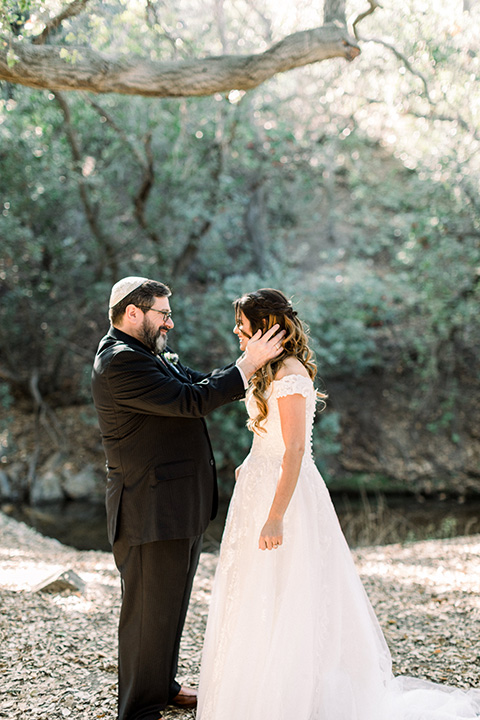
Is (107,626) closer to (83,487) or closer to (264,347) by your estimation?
(264,347)

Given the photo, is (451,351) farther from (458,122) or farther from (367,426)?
(458,122)

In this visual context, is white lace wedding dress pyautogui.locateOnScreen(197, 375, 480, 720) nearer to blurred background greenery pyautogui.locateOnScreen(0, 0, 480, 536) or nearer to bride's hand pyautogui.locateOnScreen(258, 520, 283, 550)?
bride's hand pyautogui.locateOnScreen(258, 520, 283, 550)

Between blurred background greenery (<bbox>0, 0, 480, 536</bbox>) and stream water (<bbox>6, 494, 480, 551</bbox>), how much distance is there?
0.79 m

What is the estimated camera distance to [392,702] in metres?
3.22

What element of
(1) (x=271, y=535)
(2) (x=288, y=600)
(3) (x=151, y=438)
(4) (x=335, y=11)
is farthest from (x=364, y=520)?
(3) (x=151, y=438)

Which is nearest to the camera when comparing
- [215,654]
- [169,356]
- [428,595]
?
[215,654]

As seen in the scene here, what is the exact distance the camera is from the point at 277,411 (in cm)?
328

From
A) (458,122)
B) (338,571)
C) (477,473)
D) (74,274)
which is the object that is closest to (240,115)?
(458,122)

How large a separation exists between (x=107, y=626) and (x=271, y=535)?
247cm

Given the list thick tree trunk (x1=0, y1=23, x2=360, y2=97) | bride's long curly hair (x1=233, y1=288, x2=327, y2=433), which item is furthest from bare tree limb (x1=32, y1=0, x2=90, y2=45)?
bride's long curly hair (x1=233, y1=288, x2=327, y2=433)

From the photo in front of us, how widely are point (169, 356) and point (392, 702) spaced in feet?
6.88

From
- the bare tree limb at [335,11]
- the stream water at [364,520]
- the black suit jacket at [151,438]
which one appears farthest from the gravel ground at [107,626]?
the bare tree limb at [335,11]

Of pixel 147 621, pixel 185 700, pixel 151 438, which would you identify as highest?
pixel 151 438

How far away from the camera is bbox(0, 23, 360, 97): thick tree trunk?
4344 millimetres
